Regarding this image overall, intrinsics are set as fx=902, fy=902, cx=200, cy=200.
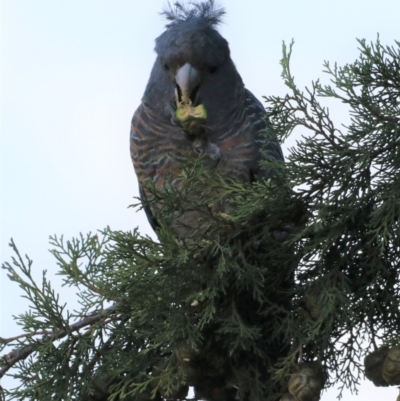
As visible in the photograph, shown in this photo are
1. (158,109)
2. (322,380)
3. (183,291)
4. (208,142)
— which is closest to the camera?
(322,380)

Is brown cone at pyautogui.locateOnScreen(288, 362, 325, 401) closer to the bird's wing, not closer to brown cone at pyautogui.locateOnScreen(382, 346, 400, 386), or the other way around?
brown cone at pyautogui.locateOnScreen(382, 346, 400, 386)

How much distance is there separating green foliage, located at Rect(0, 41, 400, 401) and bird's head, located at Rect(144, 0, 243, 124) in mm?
905

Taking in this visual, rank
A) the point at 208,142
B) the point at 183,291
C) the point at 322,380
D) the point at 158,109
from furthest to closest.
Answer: the point at 158,109
the point at 208,142
the point at 183,291
the point at 322,380

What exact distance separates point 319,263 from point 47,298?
555 mm

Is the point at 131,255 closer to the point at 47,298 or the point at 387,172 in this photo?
the point at 47,298

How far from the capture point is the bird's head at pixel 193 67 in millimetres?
2693

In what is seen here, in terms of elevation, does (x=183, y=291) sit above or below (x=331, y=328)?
above

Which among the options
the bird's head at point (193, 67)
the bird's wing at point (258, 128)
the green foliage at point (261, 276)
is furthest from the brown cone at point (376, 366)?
the bird's head at point (193, 67)

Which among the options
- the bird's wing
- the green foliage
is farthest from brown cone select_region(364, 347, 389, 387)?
the bird's wing

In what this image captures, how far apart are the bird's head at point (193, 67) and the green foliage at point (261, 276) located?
90 centimetres

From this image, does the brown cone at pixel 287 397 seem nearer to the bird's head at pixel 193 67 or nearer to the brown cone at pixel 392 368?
the brown cone at pixel 392 368

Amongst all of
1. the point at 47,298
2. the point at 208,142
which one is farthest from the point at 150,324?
the point at 208,142

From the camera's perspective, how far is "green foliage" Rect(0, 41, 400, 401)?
1.74 metres

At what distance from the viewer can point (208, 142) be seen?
2.66 meters
